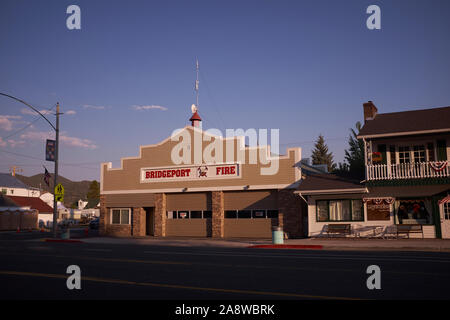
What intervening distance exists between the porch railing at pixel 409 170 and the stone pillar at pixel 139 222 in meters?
18.7

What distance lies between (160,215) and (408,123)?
63.8 ft

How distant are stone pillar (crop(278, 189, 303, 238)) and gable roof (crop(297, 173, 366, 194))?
1.44m

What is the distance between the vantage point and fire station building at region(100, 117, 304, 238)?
29.4 meters

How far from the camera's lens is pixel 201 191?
32250 mm

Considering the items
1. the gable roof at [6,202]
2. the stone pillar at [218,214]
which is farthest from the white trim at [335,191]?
the gable roof at [6,202]

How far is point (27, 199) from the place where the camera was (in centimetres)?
6062

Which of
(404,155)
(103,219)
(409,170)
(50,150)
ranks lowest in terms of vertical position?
(103,219)

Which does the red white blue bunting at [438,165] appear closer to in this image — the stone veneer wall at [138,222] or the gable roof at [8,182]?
the stone veneer wall at [138,222]

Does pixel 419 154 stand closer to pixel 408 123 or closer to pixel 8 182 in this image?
pixel 408 123

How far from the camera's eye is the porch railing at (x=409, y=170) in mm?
23609

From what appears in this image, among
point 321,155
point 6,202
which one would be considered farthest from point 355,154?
point 6,202
